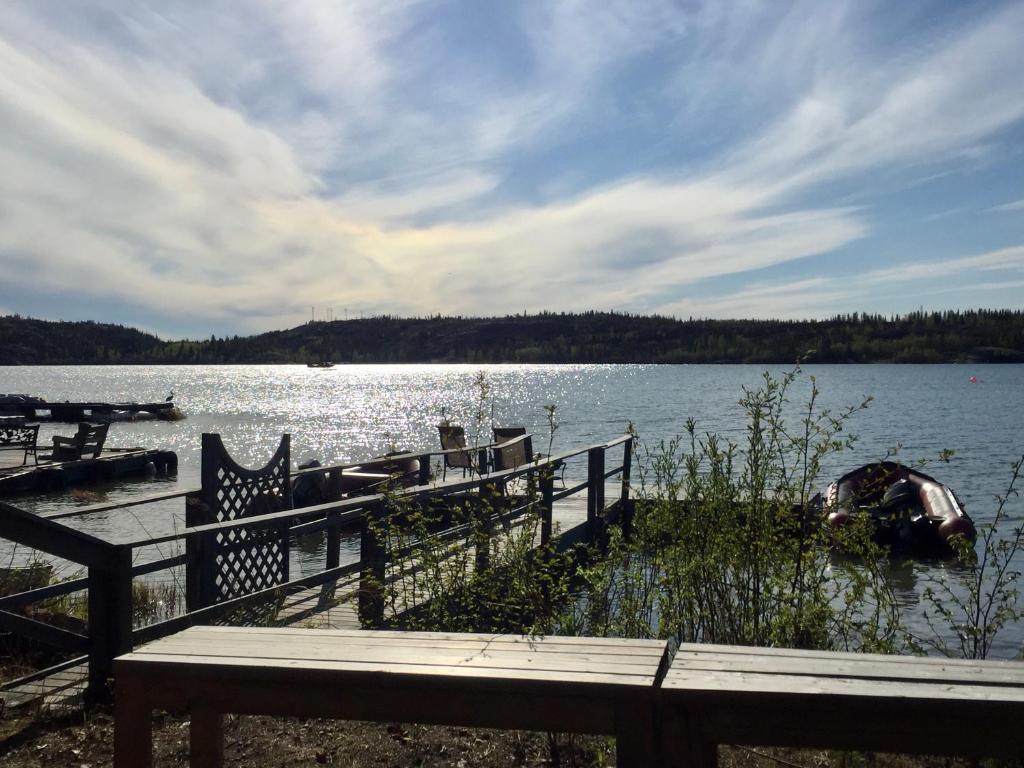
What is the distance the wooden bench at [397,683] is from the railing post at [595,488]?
28.2ft

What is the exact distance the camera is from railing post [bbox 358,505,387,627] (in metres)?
5.88

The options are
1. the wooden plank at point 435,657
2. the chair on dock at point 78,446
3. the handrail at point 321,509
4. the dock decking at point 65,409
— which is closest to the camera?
the wooden plank at point 435,657

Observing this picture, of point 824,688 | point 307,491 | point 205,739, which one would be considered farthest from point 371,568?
point 307,491

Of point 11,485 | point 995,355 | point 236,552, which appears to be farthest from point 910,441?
point 995,355

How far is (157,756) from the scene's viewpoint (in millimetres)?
4219

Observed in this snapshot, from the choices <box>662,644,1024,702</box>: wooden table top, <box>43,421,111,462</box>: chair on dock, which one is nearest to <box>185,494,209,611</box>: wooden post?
<box>662,644,1024,702</box>: wooden table top

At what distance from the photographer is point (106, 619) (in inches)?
197

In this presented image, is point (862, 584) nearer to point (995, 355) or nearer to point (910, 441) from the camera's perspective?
point (910, 441)

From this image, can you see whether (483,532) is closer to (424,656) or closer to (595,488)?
(424,656)

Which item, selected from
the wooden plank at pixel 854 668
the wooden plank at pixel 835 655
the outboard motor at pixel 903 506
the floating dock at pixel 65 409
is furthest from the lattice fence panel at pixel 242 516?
the floating dock at pixel 65 409

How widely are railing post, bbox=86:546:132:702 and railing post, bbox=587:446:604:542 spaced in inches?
271

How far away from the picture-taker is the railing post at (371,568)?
588 cm

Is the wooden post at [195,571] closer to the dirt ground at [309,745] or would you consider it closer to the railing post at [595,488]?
the dirt ground at [309,745]

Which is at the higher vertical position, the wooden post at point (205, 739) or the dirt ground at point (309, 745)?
the wooden post at point (205, 739)
